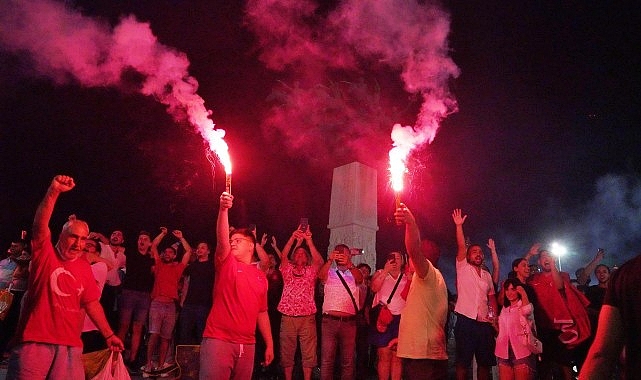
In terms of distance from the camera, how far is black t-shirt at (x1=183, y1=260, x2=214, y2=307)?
8.59 m

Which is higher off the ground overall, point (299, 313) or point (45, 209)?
point (45, 209)

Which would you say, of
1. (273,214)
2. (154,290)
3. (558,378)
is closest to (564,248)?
(273,214)

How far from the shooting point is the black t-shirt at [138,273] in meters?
8.94

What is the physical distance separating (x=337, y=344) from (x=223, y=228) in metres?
4.07

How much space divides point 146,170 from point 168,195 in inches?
48.2

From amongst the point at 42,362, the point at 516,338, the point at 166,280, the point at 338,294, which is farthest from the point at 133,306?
the point at 516,338

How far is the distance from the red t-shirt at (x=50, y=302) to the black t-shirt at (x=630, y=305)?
4327mm

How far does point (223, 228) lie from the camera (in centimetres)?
482

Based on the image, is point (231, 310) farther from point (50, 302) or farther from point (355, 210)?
point (355, 210)

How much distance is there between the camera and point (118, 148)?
16562 mm

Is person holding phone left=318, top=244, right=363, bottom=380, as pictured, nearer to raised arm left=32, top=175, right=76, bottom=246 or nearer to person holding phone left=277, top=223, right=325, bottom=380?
person holding phone left=277, top=223, right=325, bottom=380

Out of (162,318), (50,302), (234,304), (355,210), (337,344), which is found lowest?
(337,344)

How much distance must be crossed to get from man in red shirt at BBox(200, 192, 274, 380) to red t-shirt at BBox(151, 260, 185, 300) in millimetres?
4025

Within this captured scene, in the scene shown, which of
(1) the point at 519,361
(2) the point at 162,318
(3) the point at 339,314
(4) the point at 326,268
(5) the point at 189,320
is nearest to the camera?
(1) the point at 519,361
